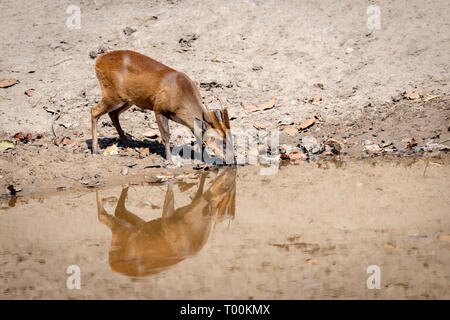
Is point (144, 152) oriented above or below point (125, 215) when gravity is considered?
above

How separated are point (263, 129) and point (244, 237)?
4001mm

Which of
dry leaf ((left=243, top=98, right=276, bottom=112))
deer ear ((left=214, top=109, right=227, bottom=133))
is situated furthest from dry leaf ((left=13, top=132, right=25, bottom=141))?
dry leaf ((left=243, top=98, right=276, bottom=112))

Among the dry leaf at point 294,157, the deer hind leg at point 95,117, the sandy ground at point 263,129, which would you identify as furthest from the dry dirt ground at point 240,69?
the dry leaf at point 294,157

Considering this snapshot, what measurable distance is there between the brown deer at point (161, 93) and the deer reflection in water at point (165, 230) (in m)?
1.12

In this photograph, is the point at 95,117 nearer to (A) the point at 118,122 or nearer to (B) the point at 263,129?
(A) the point at 118,122

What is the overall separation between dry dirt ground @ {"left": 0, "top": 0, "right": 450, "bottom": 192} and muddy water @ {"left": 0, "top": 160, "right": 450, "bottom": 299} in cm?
119

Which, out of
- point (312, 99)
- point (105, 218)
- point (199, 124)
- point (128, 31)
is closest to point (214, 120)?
point (199, 124)

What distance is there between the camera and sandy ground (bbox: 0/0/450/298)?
455 centimetres

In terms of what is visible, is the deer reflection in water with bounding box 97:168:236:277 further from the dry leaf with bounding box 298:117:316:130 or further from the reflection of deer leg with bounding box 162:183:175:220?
the dry leaf with bounding box 298:117:316:130

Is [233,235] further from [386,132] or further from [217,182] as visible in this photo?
[386,132]

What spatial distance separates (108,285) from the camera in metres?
4.45

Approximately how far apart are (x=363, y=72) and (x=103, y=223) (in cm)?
616

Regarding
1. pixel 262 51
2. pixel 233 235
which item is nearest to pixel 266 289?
pixel 233 235

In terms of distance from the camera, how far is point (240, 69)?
1059 cm
